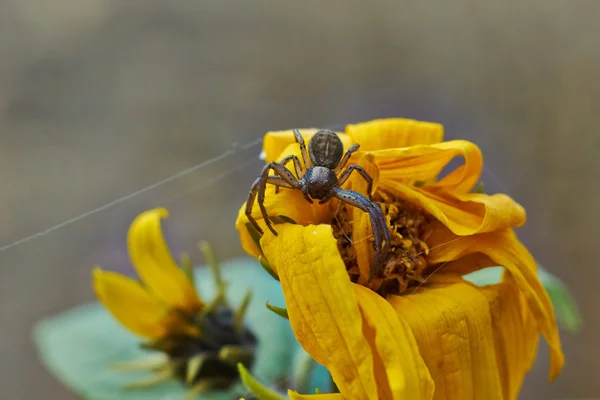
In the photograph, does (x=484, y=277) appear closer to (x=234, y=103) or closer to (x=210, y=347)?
(x=210, y=347)

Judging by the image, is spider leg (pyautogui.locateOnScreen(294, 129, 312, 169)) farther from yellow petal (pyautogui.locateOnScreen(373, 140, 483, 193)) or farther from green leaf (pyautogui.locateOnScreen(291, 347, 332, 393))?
green leaf (pyautogui.locateOnScreen(291, 347, 332, 393))

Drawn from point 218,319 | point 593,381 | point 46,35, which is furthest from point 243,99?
point 593,381

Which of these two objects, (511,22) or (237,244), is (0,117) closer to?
(237,244)

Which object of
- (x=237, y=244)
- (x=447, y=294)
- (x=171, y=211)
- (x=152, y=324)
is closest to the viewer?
(x=447, y=294)

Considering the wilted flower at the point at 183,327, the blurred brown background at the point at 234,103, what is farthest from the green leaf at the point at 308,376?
the blurred brown background at the point at 234,103

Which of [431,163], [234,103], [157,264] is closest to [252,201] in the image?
[431,163]

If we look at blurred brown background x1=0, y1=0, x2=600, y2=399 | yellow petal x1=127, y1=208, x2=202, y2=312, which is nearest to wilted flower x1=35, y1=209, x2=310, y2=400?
yellow petal x1=127, y1=208, x2=202, y2=312
